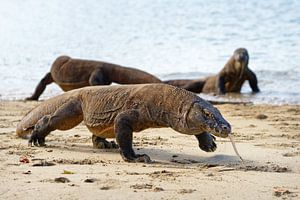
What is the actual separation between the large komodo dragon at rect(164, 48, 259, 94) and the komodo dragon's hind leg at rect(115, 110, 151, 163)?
368 inches

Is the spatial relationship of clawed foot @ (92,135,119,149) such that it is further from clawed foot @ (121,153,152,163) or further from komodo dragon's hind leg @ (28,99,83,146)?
clawed foot @ (121,153,152,163)

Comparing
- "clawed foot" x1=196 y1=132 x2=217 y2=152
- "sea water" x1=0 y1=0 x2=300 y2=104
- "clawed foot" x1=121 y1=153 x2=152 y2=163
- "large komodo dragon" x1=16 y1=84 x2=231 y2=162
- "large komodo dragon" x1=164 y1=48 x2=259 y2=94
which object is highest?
"large komodo dragon" x1=16 y1=84 x2=231 y2=162

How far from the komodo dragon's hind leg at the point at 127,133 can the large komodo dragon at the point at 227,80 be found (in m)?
9.34

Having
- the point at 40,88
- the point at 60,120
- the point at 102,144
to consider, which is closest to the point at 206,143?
the point at 102,144

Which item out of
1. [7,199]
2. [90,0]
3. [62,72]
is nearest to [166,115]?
[7,199]

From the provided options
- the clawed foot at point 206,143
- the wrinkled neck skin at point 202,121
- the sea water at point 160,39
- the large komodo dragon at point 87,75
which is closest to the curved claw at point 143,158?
the wrinkled neck skin at point 202,121

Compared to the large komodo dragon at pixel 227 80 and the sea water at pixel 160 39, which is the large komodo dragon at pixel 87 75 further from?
the large komodo dragon at pixel 227 80

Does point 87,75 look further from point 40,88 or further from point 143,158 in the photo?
point 143,158

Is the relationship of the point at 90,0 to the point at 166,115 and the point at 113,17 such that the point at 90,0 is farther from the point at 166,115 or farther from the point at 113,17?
the point at 166,115

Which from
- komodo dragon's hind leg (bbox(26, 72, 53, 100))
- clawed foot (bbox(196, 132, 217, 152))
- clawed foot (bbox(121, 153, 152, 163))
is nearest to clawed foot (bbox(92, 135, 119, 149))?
clawed foot (bbox(121, 153, 152, 163))

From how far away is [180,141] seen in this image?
8219mm

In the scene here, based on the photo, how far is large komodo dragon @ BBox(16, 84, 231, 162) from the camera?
677 centimetres

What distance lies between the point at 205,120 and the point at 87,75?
6.97 metres

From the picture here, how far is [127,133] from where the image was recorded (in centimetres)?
703
